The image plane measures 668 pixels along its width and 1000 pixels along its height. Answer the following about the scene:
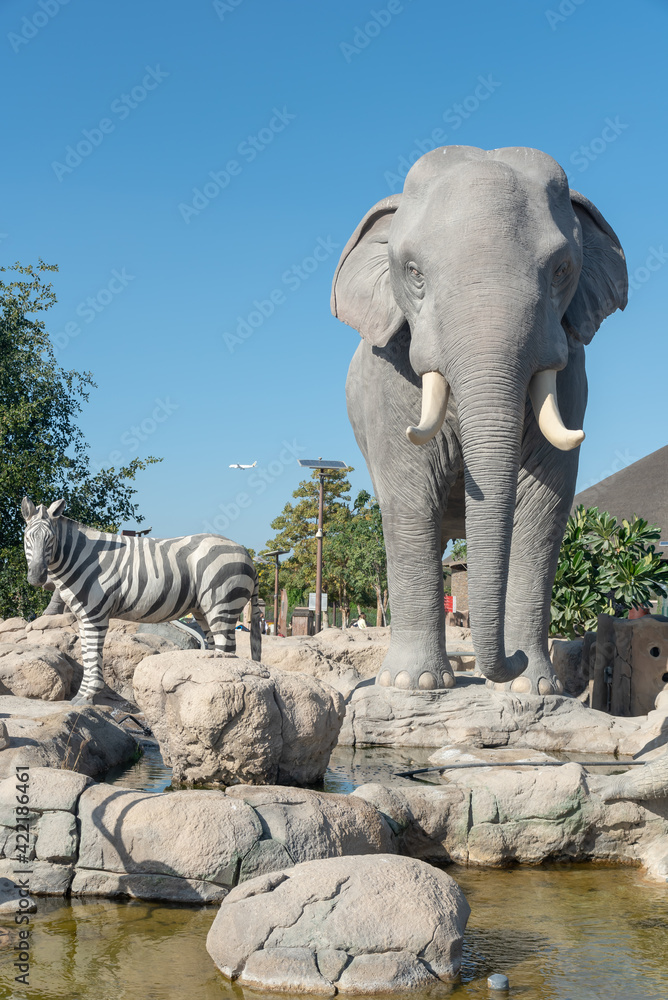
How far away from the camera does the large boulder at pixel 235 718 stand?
5.88 metres

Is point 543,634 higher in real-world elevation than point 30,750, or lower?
higher

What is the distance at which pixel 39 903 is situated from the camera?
4.44 m

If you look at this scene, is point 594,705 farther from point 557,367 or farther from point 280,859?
point 280,859

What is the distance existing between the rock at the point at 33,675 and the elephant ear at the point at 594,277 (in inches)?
210

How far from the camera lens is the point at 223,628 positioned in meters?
8.57

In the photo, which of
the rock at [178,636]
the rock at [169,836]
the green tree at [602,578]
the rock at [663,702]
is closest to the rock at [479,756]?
the rock at [663,702]

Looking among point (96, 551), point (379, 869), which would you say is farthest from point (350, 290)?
point (379, 869)

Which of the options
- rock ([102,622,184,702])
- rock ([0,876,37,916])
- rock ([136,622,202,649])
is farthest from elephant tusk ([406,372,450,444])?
rock ([136,622,202,649])

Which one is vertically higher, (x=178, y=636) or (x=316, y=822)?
(x=178, y=636)

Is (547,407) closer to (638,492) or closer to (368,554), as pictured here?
(638,492)

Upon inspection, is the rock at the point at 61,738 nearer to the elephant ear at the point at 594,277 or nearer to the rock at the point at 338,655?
the rock at the point at 338,655

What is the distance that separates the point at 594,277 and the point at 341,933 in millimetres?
5998

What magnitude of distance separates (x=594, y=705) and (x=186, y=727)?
599 cm

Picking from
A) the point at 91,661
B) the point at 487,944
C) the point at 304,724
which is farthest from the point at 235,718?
the point at 91,661
